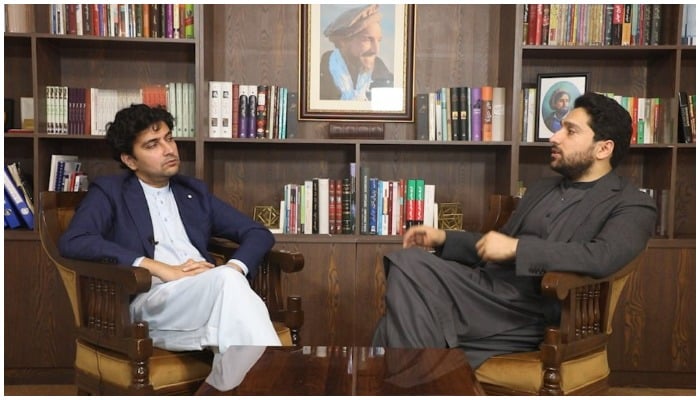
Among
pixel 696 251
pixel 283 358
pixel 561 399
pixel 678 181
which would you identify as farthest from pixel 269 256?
pixel 678 181

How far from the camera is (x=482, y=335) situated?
2.25 meters

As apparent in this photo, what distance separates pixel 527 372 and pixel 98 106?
229 centimetres

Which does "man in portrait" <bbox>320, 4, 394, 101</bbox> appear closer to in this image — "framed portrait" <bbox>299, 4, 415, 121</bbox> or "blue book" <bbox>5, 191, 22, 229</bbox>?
"framed portrait" <bbox>299, 4, 415, 121</bbox>

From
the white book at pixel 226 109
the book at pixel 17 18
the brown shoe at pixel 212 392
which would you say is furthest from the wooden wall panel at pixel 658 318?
the book at pixel 17 18

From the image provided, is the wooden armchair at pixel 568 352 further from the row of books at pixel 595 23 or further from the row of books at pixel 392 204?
the row of books at pixel 595 23

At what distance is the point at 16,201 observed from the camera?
3262mm

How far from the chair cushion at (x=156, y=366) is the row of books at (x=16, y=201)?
1.17m

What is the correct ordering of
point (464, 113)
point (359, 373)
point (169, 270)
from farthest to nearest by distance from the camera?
point (464, 113) → point (169, 270) → point (359, 373)

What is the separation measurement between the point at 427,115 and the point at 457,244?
104cm

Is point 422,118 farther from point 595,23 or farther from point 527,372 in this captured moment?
point 527,372

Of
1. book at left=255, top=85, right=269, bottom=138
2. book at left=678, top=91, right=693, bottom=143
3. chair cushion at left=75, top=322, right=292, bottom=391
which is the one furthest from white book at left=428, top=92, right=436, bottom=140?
chair cushion at left=75, top=322, right=292, bottom=391

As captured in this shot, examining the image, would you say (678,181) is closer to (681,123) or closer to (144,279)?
(681,123)

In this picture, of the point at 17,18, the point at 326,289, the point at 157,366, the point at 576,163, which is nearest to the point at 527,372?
the point at 576,163

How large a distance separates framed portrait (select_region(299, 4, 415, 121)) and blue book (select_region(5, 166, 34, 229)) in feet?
4.42
